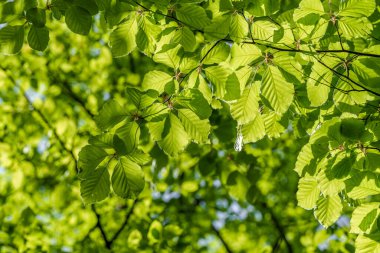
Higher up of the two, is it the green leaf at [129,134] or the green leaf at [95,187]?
the green leaf at [129,134]

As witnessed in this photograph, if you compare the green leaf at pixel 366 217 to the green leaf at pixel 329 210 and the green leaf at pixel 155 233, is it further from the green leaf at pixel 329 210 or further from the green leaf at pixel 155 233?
the green leaf at pixel 155 233

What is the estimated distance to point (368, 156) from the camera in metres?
1.51

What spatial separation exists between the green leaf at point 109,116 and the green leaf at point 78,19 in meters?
0.33

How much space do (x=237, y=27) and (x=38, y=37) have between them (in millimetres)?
841

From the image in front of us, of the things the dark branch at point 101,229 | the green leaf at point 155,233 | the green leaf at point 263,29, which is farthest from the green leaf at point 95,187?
the dark branch at point 101,229

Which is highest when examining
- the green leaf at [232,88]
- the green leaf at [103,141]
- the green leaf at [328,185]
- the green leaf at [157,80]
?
the green leaf at [232,88]

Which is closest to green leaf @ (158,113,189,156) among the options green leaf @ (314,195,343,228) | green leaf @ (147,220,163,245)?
green leaf @ (314,195,343,228)

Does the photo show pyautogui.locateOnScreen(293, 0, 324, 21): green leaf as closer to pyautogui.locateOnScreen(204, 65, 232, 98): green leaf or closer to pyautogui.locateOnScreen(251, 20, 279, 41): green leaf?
pyautogui.locateOnScreen(251, 20, 279, 41): green leaf

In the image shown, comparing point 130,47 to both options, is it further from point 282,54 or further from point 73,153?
point 73,153

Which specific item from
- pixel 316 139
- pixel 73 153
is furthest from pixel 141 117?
pixel 73 153

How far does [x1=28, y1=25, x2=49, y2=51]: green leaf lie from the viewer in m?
1.51

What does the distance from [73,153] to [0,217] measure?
4.01 feet

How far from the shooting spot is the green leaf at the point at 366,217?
1607 millimetres

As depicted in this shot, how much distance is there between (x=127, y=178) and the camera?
4.54 feet
